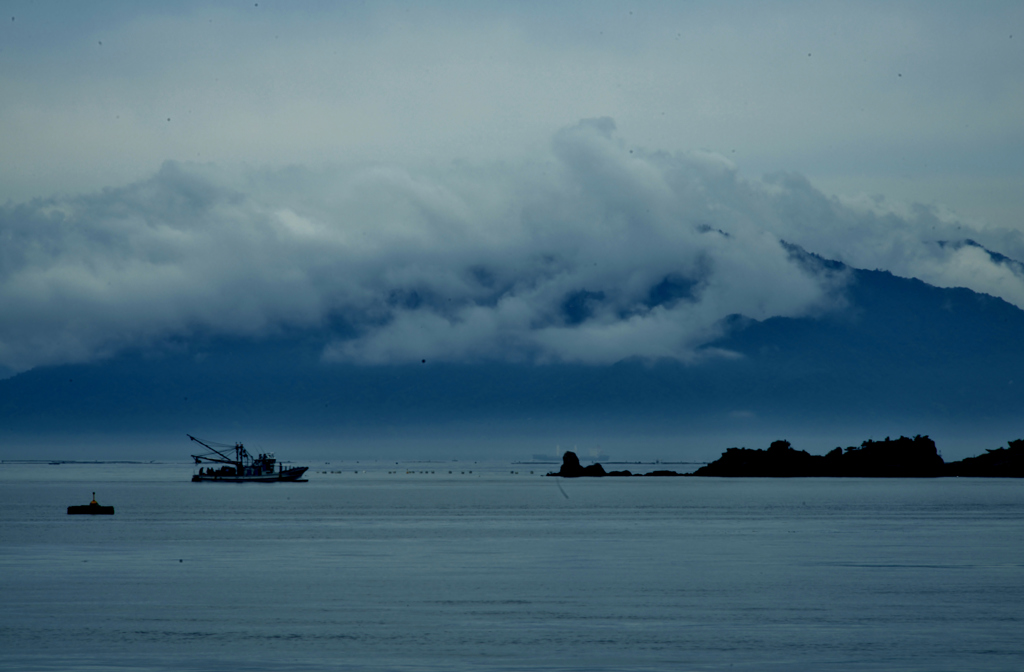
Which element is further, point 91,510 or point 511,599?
point 91,510

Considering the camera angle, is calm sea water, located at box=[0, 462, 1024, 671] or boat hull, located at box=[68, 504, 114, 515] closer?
calm sea water, located at box=[0, 462, 1024, 671]

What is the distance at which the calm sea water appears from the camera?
38.9 metres

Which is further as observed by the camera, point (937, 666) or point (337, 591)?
point (337, 591)

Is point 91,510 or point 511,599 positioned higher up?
point 91,510

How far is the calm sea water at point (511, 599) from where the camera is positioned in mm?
38906

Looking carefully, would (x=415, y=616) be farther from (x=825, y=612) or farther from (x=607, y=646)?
(x=825, y=612)

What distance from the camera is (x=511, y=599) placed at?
54031 mm

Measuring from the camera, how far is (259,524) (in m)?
124

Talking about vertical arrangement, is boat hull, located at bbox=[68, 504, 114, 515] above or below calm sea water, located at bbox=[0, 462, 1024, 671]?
above

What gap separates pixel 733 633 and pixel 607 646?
6.14 meters

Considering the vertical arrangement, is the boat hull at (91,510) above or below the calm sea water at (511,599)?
above

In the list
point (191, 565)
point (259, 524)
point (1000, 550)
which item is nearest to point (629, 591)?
point (191, 565)

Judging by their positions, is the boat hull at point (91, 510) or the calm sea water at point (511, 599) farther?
the boat hull at point (91, 510)

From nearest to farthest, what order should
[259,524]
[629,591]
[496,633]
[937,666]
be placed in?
[937,666] → [496,633] → [629,591] → [259,524]
